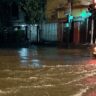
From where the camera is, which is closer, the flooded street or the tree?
the flooded street

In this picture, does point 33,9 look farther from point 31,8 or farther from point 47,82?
point 47,82

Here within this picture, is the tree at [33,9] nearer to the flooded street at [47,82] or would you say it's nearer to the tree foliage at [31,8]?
the tree foliage at [31,8]

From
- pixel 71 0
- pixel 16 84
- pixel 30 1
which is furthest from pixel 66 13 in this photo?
pixel 16 84

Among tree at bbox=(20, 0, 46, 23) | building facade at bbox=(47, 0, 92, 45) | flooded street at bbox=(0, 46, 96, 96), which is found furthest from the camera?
building facade at bbox=(47, 0, 92, 45)

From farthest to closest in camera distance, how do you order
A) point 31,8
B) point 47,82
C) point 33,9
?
point 33,9 < point 31,8 < point 47,82

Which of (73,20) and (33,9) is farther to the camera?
(73,20)

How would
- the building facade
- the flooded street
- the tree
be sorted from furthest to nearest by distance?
the building facade, the tree, the flooded street

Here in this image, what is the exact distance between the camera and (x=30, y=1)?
3975 cm

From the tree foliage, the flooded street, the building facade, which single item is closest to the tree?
the tree foliage

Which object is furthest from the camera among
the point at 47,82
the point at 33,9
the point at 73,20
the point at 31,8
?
the point at 73,20

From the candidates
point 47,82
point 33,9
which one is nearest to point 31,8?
point 33,9

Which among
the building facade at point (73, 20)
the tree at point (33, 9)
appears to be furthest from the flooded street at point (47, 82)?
the building facade at point (73, 20)

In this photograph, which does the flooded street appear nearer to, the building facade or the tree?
the tree

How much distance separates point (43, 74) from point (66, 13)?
2952 cm
